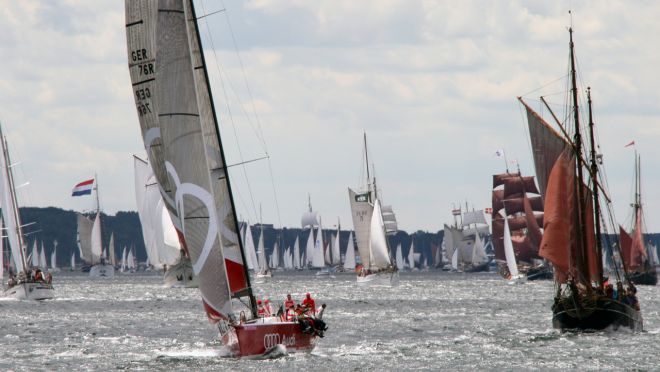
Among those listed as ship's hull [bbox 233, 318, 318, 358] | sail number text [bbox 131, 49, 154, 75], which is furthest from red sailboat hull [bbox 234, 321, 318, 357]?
sail number text [bbox 131, 49, 154, 75]

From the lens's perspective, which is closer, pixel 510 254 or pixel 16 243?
pixel 16 243

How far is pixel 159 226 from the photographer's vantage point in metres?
118

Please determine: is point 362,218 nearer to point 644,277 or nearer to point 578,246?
point 644,277

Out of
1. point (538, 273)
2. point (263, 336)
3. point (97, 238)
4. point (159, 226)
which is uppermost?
point (97, 238)

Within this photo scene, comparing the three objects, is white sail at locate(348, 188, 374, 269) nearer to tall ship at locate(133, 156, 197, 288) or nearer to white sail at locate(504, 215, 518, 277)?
white sail at locate(504, 215, 518, 277)

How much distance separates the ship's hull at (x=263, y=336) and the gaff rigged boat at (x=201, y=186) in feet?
0.10

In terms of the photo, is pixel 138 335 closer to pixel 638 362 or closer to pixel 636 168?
pixel 638 362

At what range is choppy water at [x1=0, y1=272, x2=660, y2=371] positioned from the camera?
47.7m

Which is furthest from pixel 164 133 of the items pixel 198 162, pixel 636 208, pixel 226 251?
pixel 636 208

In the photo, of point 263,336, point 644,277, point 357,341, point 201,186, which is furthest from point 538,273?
point 201,186

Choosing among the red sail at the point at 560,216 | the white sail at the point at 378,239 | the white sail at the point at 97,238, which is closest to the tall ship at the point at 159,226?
the white sail at the point at 378,239

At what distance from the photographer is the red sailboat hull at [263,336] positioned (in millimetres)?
44938

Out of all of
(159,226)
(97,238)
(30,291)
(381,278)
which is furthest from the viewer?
(97,238)

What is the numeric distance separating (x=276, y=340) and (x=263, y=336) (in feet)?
1.94
